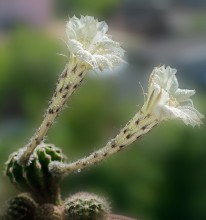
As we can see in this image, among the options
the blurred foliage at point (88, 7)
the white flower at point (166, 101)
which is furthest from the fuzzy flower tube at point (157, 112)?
the blurred foliage at point (88, 7)

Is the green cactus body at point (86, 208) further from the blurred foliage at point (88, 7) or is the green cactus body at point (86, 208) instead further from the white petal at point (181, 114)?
the blurred foliage at point (88, 7)

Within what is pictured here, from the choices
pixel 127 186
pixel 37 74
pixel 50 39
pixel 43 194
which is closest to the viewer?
pixel 43 194

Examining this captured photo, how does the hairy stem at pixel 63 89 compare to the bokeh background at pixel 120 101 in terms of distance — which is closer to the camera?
the hairy stem at pixel 63 89

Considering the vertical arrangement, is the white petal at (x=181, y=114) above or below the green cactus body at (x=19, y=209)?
above

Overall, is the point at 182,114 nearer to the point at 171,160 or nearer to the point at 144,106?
the point at 144,106

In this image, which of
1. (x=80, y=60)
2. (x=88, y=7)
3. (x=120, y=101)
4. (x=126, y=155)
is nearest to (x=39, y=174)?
(x=80, y=60)

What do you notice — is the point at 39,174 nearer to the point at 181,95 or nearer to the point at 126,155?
the point at 181,95

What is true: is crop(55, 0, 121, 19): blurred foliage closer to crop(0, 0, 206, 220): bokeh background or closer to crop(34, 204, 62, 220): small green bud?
crop(0, 0, 206, 220): bokeh background

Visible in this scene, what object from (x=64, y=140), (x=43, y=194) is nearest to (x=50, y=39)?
(x=64, y=140)
